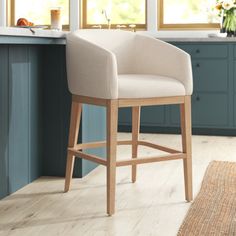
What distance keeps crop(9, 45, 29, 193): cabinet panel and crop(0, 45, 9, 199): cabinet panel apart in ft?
0.14

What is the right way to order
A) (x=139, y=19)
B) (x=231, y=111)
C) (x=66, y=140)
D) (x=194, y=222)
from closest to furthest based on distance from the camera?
(x=194, y=222)
(x=66, y=140)
(x=231, y=111)
(x=139, y=19)

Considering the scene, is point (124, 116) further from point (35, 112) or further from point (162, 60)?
point (162, 60)

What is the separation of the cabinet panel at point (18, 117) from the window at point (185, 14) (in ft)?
9.52

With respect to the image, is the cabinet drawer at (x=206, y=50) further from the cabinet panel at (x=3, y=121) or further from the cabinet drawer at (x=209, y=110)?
the cabinet panel at (x=3, y=121)

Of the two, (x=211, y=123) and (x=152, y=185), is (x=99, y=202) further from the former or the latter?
(x=211, y=123)

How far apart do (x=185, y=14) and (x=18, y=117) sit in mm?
3131

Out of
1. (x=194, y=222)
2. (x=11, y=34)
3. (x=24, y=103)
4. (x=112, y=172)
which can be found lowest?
(x=194, y=222)

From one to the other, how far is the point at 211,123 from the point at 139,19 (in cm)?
143

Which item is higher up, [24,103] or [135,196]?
[24,103]

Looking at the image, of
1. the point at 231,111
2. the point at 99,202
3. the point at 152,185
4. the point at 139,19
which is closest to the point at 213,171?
the point at 152,185

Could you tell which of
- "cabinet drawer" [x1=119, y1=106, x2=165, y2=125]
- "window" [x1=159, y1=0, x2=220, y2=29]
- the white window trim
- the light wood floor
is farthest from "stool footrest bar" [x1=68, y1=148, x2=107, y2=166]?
"window" [x1=159, y1=0, x2=220, y2=29]

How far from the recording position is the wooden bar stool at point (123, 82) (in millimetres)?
2418

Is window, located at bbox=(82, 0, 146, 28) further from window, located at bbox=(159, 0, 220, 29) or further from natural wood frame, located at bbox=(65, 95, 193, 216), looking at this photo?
natural wood frame, located at bbox=(65, 95, 193, 216)

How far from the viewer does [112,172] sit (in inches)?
95.1
